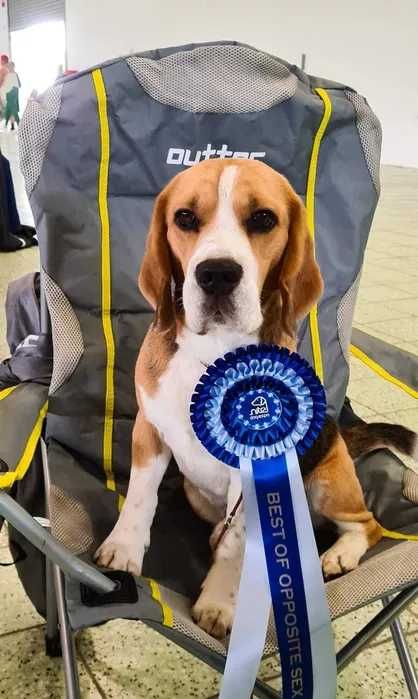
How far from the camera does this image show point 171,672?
1242mm

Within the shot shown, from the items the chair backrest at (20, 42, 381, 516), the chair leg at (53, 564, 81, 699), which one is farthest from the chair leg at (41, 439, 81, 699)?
the chair backrest at (20, 42, 381, 516)

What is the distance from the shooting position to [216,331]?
909 mm

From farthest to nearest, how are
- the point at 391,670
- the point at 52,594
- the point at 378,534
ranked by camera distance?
1. the point at 391,670
2. the point at 52,594
3. the point at 378,534

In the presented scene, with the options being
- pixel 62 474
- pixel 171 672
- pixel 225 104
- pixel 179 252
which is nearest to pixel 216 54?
pixel 225 104

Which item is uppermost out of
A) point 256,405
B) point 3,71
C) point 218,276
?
point 218,276

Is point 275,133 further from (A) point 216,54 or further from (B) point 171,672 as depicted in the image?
(B) point 171,672

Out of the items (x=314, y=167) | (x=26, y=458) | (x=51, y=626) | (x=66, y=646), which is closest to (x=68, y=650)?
(x=66, y=646)

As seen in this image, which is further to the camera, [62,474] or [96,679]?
[96,679]

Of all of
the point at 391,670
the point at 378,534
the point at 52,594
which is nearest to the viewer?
the point at 378,534

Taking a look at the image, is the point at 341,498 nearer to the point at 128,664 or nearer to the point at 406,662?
the point at 406,662

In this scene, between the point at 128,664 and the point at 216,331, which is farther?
the point at 128,664

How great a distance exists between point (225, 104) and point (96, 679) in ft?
3.01

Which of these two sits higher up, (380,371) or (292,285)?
(292,285)

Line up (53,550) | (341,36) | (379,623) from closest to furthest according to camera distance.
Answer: (53,550) < (379,623) < (341,36)
